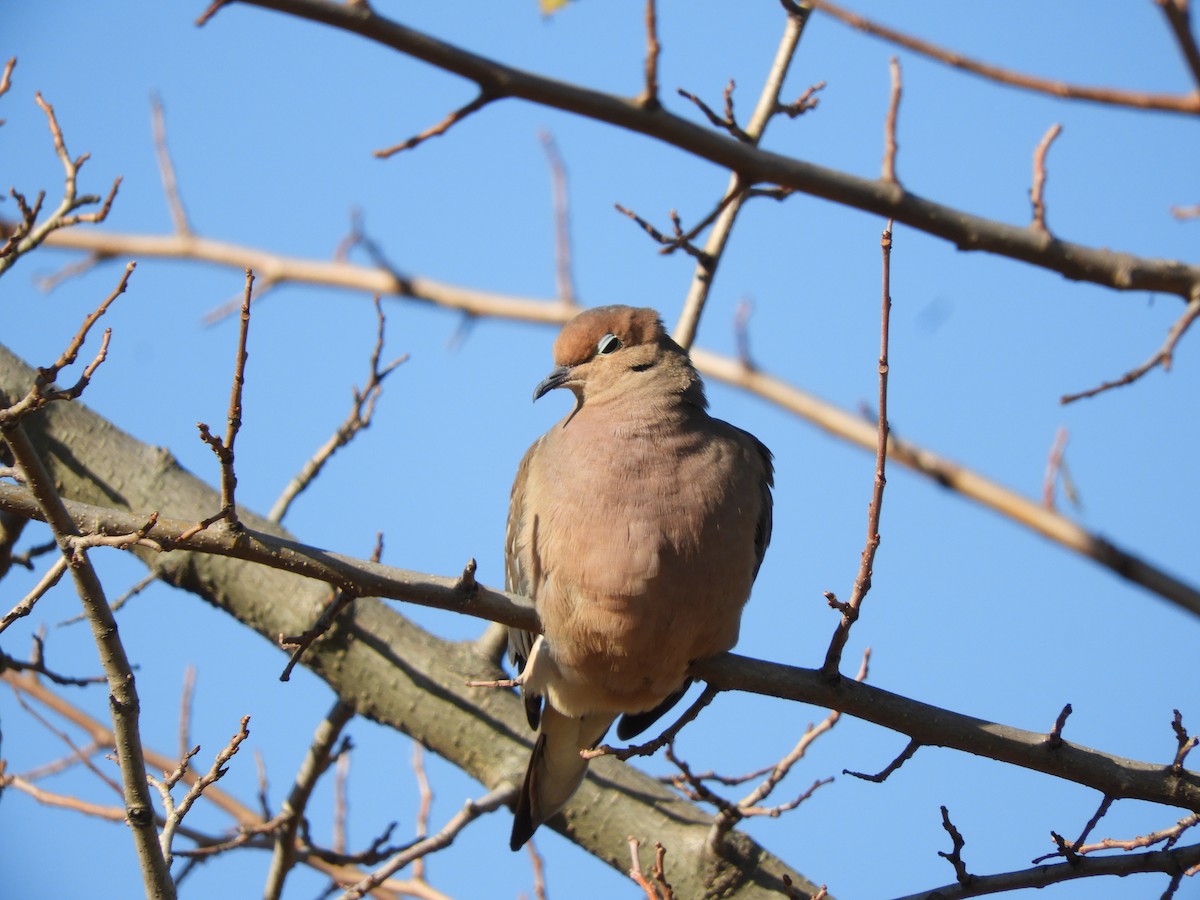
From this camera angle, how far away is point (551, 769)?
4617 mm

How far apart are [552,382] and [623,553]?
1.25 m

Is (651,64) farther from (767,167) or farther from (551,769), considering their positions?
(551,769)

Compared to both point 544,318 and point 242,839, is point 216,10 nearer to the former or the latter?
point 242,839

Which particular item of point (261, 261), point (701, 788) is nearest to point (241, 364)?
point (701, 788)

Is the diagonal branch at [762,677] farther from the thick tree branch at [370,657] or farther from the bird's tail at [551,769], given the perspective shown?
the thick tree branch at [370,657]

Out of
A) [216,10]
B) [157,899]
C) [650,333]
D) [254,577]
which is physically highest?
[650,333]

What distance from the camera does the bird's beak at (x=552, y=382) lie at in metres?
4.92

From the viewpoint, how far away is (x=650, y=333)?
504 centimetres

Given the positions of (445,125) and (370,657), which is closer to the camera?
(445,125)

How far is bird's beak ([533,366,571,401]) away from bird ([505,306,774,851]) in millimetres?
192

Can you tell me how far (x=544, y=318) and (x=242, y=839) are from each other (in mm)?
2944

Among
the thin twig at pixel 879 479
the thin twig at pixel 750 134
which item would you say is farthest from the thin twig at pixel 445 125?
the thin twig at pixel 750 134

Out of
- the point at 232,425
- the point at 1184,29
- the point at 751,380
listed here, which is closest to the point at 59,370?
the point at 232,425

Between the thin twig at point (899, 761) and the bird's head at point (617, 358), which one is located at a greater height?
the bird's head at point (617, 358)
